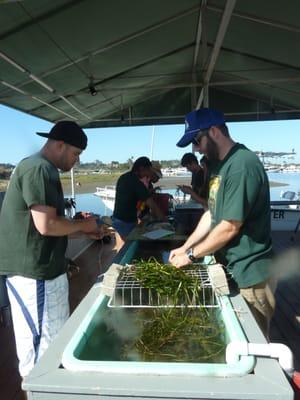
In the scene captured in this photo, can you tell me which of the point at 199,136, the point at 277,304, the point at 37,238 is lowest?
the point at 277,304

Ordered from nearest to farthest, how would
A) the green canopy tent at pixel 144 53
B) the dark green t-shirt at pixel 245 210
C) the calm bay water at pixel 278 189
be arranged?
the dark green t-shirt at pixel 245 210
the green canopy tent at pixel 144 53
the calm bay water at pixel 278 189

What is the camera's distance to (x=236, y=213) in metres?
1.39

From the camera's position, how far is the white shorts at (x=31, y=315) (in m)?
1.70

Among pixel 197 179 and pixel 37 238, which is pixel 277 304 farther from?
pixel 37 238

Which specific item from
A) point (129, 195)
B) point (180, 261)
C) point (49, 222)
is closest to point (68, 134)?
point (49, 222)

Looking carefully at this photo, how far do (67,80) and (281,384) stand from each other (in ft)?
15.0

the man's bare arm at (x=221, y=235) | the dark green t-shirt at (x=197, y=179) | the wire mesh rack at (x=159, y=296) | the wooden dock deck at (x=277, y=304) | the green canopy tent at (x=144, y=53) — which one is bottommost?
the wooden dock deck at (x=277, y=304)

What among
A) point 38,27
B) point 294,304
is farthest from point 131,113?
point 294,304

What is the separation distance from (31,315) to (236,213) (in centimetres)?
101

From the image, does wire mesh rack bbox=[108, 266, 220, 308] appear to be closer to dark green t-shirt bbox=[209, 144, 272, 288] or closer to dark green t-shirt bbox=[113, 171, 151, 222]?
dark green t-shirt bbox=[209, 144, 272, 288]

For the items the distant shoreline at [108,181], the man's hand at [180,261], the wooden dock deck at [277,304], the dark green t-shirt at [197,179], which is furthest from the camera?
the distant shoreline at [108,181]

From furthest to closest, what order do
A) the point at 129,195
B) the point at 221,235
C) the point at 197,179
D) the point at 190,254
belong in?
the point at 197,179, the point at 129,195, the point at 190,254, the point at 221,235

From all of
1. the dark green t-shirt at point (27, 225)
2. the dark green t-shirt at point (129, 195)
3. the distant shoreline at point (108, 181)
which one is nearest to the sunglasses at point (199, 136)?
the dark green t-shirt at point (27, 225)

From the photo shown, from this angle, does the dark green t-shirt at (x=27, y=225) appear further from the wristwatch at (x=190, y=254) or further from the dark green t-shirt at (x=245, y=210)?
the dark green t-shirt at (x=245, y=210)
